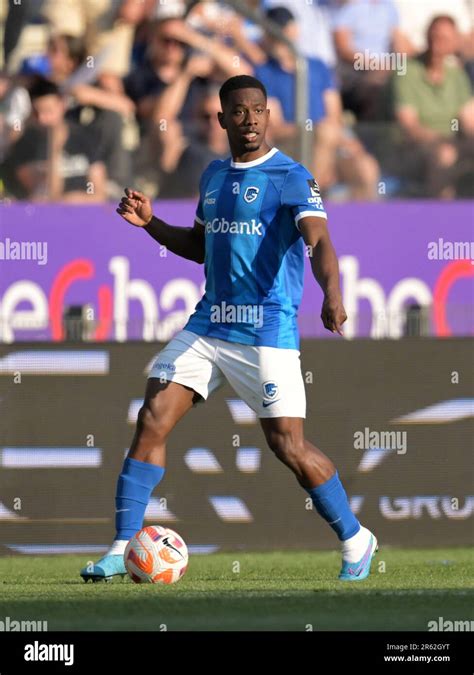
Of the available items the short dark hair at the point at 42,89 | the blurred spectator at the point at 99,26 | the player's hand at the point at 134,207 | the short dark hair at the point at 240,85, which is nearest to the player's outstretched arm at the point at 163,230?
the player's hand at the point at 134,207

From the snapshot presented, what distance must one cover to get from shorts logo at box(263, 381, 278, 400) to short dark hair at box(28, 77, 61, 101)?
5.52 meters

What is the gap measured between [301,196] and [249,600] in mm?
2049

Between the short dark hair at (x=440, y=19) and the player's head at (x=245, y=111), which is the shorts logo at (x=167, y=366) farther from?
the short dark hair at (x=440, y=19)

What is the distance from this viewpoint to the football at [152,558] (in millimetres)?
7461

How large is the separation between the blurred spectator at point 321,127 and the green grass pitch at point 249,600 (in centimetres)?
391

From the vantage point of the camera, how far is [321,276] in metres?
7.35

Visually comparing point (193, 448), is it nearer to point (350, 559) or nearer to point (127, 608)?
point (350, 559)

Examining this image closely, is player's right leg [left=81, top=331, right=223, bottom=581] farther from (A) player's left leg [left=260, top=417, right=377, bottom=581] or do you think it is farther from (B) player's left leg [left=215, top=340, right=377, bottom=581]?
(A) player's left leg [left=260, top=417, right=377, bottom=581]

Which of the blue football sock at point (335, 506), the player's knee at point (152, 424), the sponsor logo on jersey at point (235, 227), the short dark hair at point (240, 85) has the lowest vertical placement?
the blue football sock at point (335, 506)

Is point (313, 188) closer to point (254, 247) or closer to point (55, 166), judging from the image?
point (254, 247)

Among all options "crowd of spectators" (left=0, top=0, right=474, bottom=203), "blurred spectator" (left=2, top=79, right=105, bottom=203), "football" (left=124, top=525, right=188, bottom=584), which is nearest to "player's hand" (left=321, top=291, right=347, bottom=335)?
"football" (left=124, top=525, right=188, bottom=584)

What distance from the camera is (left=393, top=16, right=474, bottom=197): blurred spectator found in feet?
39.3
